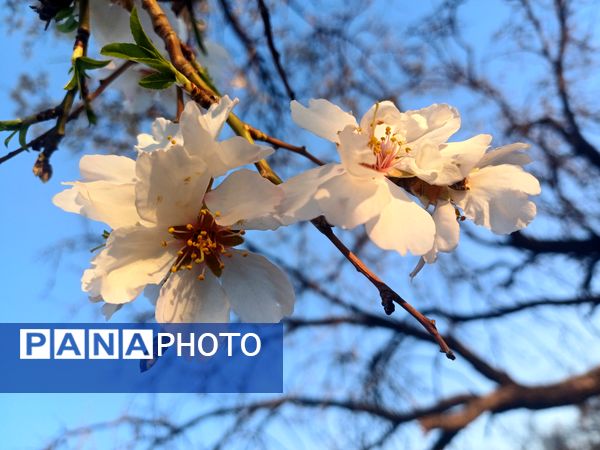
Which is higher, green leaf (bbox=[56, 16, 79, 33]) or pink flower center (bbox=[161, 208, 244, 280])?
green leaf (bbox=[56, 16, 79, 33])

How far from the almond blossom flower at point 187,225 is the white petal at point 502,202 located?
0.38 feet

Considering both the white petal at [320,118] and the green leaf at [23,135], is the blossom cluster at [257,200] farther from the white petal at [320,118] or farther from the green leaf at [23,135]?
the green leaf at [23,135]

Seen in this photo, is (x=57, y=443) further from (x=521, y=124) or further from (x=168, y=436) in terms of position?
(x=521, y=124)

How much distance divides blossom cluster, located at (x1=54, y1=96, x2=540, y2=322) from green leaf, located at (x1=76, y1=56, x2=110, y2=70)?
0.21 feet

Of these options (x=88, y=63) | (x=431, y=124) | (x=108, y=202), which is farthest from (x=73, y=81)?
(x=431, y=124)

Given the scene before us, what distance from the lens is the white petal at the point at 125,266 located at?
0.87 feet

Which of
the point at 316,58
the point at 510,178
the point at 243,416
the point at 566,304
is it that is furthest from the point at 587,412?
the point at 510,178

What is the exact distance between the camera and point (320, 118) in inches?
12.0

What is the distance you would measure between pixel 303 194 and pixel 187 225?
81 millimetres

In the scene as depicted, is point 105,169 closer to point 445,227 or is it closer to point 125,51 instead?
point 125,51

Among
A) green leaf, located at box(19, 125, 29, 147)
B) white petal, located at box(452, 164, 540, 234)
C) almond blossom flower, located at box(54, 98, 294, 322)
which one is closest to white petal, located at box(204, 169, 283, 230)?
almond blossom flower, located at box(54, 98, 294, 322)

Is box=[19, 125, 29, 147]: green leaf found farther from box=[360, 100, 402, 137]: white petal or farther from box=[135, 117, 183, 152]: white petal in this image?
box=[360, 100, 402, 137]: white petal

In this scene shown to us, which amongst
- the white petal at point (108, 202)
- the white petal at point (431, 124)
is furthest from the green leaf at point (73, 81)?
the white petal at point (431, 124)

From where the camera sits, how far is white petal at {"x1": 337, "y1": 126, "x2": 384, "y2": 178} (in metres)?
0.27
